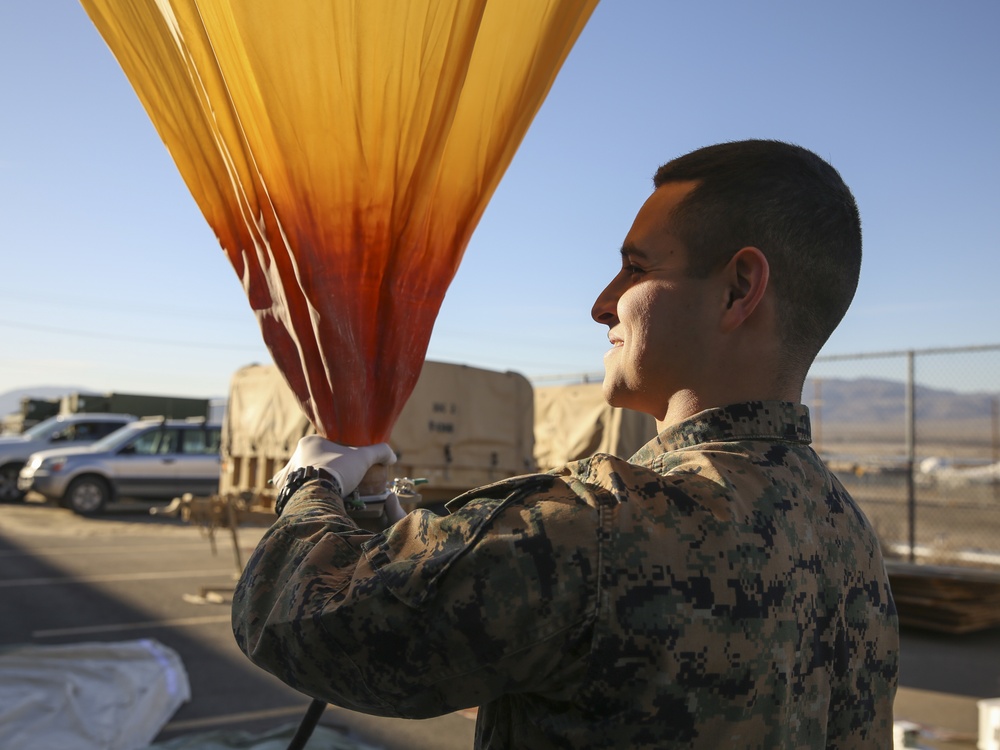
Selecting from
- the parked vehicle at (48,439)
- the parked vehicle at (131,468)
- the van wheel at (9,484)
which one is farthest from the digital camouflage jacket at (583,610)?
the van wheel at (9,484)

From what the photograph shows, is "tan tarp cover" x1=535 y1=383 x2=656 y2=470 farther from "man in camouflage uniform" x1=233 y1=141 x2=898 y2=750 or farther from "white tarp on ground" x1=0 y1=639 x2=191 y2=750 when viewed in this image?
"man in camouflage uniform" x1=233 y1=141 x2=898 y2=750

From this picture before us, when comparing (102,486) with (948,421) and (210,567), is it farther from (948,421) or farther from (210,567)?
(948,421)

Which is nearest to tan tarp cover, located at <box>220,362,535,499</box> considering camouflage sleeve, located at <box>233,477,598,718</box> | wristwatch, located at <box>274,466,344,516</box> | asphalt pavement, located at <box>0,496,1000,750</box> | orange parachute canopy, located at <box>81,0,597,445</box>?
asphalt pavement, located at <box>0,496,1000,750</box>

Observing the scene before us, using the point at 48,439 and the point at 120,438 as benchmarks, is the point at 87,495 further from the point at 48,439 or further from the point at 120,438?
the point at 48,439

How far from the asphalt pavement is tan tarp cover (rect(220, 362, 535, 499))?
156 cm

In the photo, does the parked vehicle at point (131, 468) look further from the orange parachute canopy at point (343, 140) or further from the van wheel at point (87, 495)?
the orange parachute canopy at point (343, 140)

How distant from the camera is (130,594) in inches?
382

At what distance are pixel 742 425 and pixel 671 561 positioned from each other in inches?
13.4

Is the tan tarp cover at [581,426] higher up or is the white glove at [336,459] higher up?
the tan tarp cover at [581,426]

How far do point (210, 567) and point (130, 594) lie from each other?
224 cm

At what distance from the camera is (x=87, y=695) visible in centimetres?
523

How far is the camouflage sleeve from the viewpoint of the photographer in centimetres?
114

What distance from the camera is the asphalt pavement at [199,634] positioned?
561 centimetres

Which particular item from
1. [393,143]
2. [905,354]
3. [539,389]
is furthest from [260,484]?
[393,143]
